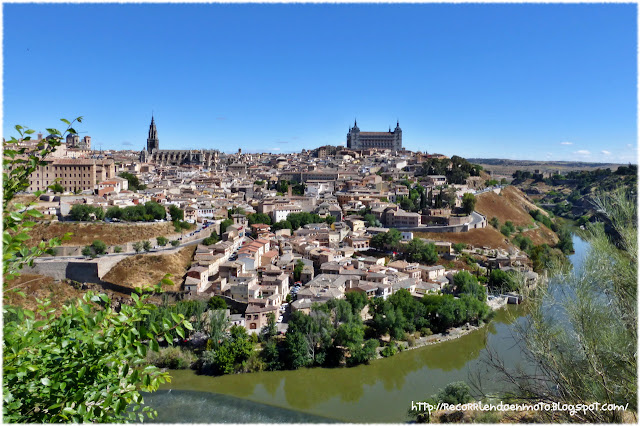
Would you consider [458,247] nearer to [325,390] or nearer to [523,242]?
[523,242]

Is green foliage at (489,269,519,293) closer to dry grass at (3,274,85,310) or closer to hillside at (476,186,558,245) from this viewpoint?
hillside at (476,186,558,245)

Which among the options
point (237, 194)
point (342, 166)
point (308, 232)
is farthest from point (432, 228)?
point (342, 166)

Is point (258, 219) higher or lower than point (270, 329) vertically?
higher

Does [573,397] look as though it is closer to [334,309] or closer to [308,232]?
[334,309]

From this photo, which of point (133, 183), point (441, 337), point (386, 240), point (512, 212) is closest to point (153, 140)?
point (133, 183)

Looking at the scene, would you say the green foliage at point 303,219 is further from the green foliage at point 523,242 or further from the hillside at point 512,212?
the hillside at point 512,212

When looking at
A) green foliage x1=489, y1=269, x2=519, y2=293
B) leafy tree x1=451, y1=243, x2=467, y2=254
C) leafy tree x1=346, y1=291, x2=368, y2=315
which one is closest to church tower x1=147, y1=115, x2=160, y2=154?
leafy tree x1=451, y1=243, x2=467, y2=254

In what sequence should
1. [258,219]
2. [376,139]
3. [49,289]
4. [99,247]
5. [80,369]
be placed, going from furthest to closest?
[376,139] < [258,219] < [99,247] < [49,289] < [80,369]
